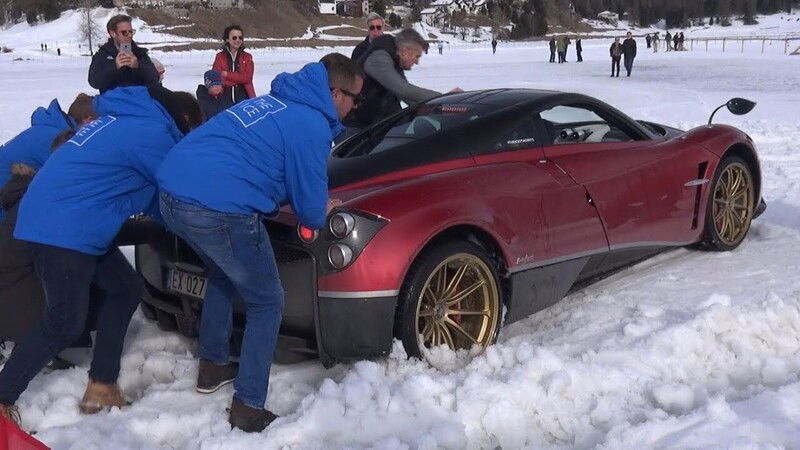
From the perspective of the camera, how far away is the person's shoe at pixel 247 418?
3.32 metres

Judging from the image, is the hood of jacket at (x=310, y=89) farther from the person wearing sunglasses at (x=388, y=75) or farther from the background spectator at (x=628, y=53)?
the background spectator at (x=628, y=53)

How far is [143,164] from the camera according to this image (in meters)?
3.38

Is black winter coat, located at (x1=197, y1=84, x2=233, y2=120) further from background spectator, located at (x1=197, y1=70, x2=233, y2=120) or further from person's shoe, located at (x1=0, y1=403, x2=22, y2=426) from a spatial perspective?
person's shoe, located at (x1=0, y1=403, x2=22, y2=426)

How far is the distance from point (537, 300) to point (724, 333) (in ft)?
3.01

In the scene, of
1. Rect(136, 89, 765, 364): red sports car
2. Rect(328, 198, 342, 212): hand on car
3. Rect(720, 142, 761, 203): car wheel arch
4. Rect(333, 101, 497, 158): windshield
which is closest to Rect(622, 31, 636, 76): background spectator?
Rect(720, 142, 761, 203): car wheel arch

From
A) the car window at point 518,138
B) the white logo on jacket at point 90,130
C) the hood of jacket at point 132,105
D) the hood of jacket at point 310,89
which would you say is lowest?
the car window at point 518,138

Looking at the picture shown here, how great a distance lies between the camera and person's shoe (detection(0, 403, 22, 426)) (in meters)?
3.37

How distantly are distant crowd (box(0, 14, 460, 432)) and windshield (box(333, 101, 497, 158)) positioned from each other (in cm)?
97

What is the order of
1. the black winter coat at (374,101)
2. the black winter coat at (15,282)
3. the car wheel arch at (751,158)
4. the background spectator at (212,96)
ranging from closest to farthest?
the black winter coat at (15,282) < the car wheel arch at (751,158) < the black winter coat at (374,101) < the background spectator at (212,96)

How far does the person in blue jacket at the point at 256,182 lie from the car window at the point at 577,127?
1684mm

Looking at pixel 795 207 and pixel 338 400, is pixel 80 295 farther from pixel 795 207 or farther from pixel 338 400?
pixel 795 207

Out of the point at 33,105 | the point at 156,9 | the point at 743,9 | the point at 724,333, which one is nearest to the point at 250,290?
the point at 724,333

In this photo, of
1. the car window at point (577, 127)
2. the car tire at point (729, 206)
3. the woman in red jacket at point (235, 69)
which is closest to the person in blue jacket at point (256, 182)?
the car window at point (577, 127)

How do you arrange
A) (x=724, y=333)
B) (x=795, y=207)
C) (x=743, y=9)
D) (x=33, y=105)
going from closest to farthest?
(x=724, y=333) → (x=795, y=207) → (x=33, y=105) → (x=743, y=9)
